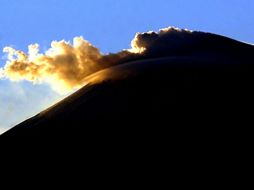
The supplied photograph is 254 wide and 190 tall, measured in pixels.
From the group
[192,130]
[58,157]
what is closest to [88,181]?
[58,157]

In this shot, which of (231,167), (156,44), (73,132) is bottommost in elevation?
(231,167)

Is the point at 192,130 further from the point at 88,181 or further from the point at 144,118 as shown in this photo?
the point at 88,181

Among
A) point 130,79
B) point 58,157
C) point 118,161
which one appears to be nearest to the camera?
point 118,161

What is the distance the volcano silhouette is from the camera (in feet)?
207

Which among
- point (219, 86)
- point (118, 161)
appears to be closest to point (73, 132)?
point (118, 161)

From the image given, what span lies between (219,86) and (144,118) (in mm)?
9353

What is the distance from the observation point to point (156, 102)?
67.4 m

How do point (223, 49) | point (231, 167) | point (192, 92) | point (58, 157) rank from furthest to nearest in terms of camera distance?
point (223, 49) < point (192, 92) < point (58, 157) < point (231, 167)

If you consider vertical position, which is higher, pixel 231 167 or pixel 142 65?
pixel 142 65

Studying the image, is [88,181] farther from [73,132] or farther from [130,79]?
[130,79]

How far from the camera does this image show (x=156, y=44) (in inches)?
3418

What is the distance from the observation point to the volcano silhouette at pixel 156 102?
63.2 metres

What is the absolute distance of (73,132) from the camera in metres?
66.9

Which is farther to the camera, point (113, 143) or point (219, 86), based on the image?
point (219, 86)
